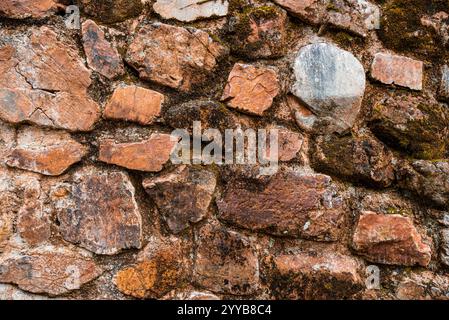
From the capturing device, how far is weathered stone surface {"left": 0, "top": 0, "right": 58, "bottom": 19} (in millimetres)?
1228

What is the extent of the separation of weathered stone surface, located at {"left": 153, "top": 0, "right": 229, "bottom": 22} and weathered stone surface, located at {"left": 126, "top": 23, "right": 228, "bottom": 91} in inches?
1.5

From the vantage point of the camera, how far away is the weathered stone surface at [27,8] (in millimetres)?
1228

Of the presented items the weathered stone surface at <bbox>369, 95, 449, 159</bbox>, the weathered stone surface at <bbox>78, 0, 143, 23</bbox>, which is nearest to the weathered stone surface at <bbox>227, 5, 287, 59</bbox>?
the weathered stone surface at <bbox>78, 0, 143, 23</bbox>

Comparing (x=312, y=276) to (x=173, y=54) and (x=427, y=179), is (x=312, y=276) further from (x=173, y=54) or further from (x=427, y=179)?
(x=173, y=54)

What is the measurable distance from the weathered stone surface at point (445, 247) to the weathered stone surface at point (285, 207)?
1.04 feet

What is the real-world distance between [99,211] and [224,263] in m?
0.38

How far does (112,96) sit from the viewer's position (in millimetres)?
1273

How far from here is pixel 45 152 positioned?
1.24 metres

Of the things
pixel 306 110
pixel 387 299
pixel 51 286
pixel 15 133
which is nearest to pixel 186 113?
pixel 306 110

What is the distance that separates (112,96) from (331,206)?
2.28ft

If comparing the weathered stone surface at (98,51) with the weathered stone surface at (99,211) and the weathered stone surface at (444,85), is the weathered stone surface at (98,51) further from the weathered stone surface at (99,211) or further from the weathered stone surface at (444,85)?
the weathered stone surface at (444,85)

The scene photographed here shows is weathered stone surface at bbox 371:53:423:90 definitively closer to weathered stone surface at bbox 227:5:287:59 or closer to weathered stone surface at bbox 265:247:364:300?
weathered stone surface at bbox 227:5:287:59

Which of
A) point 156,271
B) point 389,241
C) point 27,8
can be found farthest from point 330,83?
point 27,8

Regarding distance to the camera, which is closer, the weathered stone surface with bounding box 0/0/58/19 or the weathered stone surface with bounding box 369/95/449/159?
the weathered stone surface with bounding box 0/0/58/19
